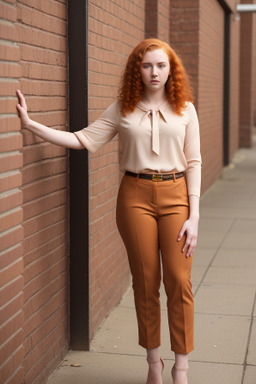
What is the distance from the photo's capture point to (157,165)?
3.81 meters

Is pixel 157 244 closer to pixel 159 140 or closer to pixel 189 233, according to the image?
pixel 189 233

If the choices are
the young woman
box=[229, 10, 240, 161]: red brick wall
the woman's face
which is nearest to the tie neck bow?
the young woman

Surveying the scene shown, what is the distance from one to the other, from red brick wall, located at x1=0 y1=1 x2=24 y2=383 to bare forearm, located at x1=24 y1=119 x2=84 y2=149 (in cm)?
26

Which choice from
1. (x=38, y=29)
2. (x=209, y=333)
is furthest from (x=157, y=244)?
(x=209, y=333)

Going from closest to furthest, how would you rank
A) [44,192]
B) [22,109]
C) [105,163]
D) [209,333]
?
[22,109]
[44,192]
[209,333]
[105,163]

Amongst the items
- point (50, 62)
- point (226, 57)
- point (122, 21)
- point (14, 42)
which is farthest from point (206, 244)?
point (226, 57)

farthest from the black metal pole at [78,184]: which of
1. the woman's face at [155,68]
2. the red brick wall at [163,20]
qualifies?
the red brick wall at [163,20]

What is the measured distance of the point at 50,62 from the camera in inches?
164

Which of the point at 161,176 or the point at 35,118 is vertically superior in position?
the point at 35,118

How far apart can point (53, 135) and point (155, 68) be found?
63 centimetres

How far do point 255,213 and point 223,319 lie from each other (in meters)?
5.18

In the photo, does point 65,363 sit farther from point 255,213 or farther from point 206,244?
point 255,213

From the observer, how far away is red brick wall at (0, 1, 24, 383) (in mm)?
3205

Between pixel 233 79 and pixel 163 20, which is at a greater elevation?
pixel 163 20
